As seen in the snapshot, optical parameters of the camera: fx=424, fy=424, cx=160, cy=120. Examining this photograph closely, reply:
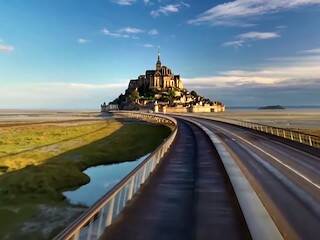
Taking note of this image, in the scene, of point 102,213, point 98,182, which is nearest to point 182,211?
point 102,213

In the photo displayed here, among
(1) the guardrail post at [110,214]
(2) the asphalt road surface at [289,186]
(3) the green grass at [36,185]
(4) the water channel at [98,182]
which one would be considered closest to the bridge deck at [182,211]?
(1) the guardrail post at [110,214]

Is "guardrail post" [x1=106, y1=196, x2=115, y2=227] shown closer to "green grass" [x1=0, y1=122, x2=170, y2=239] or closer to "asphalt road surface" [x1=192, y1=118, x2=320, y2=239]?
"asphalt road surface" [x1=192, y1=118, x2=320, y2=239]

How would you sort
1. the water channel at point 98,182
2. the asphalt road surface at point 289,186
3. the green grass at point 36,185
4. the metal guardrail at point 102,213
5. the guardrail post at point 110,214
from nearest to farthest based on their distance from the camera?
the metal guardrail at point 102,213 → the guardrail post at point 110,214 → the asphalt road surface at point 289,186 → the green grass at point 36,185 → the water channel at point 98,182

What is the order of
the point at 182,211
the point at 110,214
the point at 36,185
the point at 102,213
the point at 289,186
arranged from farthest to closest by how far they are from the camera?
the point at 36,185 < the point at 289,186 < the point at 182,211 < the point at 110,214 < the point at 102,213

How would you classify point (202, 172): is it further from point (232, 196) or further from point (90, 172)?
point (90, 172)

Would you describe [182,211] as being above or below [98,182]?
above

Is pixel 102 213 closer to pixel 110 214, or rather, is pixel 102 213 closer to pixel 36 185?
pixel 110 214

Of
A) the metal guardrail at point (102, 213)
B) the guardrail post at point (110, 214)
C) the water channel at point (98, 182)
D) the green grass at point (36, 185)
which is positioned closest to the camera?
the metal guardrail at point (102, 213)

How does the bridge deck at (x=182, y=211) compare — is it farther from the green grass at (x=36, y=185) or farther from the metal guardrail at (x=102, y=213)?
the green grass at (x=36, y=185)

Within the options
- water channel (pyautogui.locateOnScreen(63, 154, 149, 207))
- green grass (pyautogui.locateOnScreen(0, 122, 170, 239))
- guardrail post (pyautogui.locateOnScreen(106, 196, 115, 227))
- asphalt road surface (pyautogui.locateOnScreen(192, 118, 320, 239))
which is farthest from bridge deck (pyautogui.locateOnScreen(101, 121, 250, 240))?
green grass (pyautogui.locateOnScreen(0, 122, 170, 239))
